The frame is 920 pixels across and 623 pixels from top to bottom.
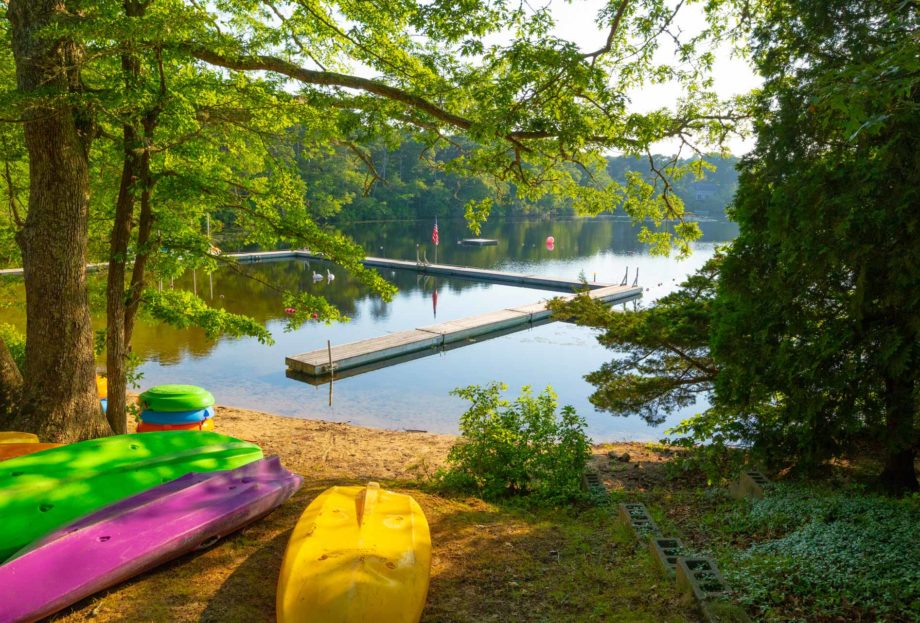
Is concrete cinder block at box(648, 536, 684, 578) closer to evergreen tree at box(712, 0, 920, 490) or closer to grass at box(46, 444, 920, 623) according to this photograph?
grass at box(46, 444, 920, 623)

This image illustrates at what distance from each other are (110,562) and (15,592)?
20.5 inches

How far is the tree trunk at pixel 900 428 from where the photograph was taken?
546cm

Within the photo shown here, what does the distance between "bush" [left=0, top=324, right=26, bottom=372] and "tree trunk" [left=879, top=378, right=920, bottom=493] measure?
1047cm

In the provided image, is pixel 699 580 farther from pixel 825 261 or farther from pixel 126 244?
pixel 126 244

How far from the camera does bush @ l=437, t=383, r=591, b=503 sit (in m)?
6.50

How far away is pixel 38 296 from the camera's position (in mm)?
5922

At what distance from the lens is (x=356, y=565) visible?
3.74m

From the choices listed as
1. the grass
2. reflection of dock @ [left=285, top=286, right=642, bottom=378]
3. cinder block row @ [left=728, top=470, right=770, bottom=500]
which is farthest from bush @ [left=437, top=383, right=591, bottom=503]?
reflection of dock @ [left=285, top=286, right=642, bottom=378]

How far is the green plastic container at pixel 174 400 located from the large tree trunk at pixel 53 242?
77.9 inches

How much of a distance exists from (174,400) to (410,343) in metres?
11.4

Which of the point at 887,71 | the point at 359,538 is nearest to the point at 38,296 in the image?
the point at 359,538

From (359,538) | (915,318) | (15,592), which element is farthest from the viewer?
(915,318)

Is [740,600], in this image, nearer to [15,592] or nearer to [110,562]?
[110,562]

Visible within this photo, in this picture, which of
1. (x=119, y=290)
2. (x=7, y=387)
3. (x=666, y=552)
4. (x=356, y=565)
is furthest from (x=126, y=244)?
(x=666, y=552)
